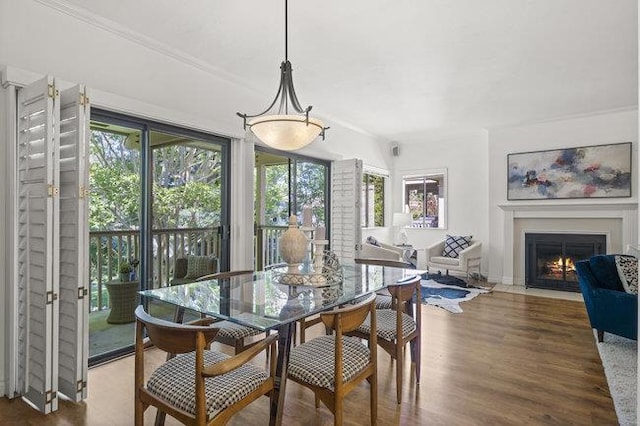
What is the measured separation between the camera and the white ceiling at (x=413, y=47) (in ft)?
8.57

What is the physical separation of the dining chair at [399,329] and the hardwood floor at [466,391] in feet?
0.69

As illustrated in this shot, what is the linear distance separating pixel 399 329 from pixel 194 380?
1.26m

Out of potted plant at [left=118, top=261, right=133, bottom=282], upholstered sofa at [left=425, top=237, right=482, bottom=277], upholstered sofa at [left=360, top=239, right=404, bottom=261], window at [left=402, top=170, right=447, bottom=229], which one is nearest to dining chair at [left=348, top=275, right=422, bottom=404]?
potted plant at [left=118, top=261, right=133, bottom=282]

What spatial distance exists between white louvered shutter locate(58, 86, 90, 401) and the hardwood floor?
0.23 m

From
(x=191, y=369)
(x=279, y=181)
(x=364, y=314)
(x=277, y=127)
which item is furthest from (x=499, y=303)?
(x=191, y=369)

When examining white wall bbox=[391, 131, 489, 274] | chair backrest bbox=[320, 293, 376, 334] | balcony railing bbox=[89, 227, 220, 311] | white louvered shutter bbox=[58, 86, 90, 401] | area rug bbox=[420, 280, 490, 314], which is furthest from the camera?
white wall bbox=[391, 131, 489, 274]

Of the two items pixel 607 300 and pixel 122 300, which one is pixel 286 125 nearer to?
pixel 122 300

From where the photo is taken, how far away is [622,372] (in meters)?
2.68

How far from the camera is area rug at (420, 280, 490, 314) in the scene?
4.63 m

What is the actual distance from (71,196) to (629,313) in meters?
4.24

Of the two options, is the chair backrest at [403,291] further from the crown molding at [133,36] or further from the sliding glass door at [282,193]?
the crown molding at [133,36]

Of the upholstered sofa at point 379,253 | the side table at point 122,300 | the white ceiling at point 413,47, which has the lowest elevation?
the side table at point 122,300

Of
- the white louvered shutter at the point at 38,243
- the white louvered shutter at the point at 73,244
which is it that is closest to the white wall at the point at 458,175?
the white louvered shutter at the point at 73,244

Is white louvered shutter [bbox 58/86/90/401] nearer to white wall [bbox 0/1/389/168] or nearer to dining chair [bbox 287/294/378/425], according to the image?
white wall [bbox 0/1/389/168]
